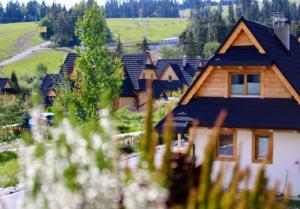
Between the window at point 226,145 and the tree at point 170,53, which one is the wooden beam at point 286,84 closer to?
the window at point 226,145

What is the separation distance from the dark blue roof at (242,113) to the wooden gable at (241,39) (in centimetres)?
161

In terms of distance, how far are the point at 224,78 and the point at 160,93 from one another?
108 ft

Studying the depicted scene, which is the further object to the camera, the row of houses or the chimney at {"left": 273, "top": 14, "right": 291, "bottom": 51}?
the row of houses

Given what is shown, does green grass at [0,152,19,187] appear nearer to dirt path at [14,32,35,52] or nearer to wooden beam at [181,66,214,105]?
wooden beam at [181,66,214,105]

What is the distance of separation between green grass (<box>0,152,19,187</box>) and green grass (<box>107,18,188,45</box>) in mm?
113943

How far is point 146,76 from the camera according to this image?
53094mm

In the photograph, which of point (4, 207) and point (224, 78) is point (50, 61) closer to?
point (224, 78)

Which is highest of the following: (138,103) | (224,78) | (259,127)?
(224,78)

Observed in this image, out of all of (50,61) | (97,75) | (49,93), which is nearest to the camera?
(97,75)

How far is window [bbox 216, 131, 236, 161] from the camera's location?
Answer: 17.7m

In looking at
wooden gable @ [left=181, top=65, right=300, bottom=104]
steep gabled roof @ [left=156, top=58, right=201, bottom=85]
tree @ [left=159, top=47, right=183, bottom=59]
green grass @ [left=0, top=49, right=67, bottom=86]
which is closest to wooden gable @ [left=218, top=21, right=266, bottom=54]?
wooden gable @ [left=181, top=65, right=300, bottom=104]

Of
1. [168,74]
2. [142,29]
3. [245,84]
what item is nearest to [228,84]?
[245,84]

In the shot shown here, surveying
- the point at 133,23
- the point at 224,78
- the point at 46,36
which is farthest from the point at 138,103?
the point at 133,23

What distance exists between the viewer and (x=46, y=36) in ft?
454
